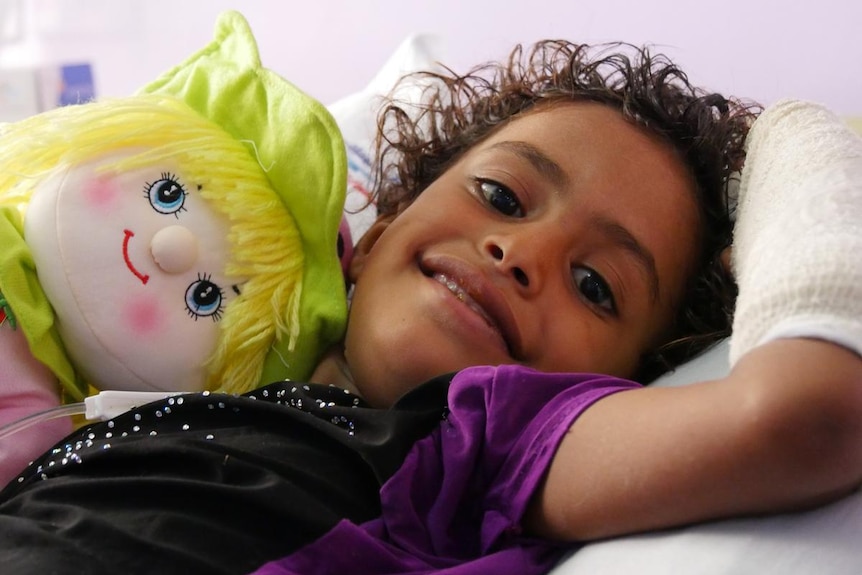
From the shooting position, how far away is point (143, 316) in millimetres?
869

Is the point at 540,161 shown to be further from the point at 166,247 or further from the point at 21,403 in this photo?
the point at 21,403

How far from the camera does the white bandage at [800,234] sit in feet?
1.97

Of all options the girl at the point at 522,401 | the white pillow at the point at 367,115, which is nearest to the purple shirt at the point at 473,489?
the girl at the point at 522,401

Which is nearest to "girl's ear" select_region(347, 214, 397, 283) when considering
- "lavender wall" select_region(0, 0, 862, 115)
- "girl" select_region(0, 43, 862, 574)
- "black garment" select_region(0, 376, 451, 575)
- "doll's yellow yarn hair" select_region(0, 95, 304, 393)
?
"girl" select_region(0, 43, 862, 574)

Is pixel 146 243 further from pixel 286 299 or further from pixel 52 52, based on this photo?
pixel 52 52

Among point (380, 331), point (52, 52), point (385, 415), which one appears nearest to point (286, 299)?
point (380, 331)

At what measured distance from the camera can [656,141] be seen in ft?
3.39

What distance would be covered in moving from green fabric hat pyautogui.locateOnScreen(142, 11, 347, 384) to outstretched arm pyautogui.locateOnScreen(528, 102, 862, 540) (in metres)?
0.34

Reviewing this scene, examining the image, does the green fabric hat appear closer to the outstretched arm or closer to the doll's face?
the doll's face

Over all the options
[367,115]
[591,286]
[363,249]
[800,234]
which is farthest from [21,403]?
[367,115]

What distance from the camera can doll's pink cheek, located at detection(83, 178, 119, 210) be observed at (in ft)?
2.85

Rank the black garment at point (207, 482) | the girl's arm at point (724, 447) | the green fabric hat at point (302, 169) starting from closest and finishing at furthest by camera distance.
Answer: the girl's arm at point (724, 447) < the black garment at point (207, 482) < the green fabric hat at point (302, 169)

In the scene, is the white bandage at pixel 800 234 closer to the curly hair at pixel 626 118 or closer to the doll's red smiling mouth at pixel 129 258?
the curly hair at pixel 626 118

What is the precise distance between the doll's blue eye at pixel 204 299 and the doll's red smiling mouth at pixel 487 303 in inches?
8.3
